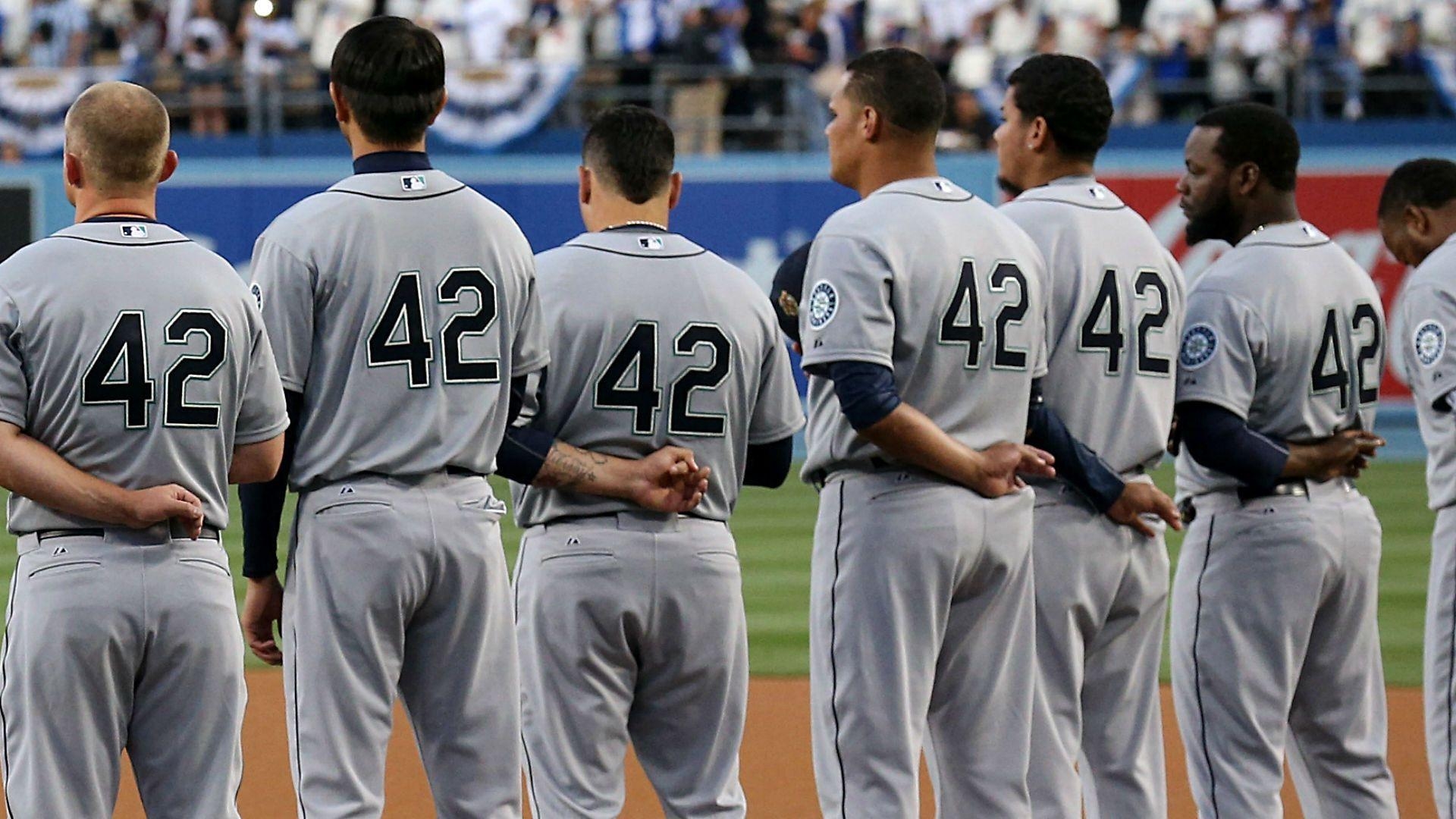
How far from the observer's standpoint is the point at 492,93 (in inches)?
690

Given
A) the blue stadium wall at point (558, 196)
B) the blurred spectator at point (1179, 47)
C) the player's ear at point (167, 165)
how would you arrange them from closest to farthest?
1. the player's ear at point (167, 165)
2. the blue stadium wall at point (558, 196)
3. the blurred spectator at point (1179, 47)

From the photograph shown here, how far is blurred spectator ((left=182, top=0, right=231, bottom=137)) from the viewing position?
1795 cm

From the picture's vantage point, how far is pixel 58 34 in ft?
62.8

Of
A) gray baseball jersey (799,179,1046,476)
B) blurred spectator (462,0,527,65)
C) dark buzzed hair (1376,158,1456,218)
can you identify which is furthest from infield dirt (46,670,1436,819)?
blurred spectator (462,0,527,65)

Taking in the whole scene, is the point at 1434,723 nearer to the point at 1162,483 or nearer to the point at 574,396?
the point at 574,396

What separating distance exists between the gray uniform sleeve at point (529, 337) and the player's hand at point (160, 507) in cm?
79

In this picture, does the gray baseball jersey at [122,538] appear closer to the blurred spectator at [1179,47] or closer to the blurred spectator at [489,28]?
the blurred spectator at [1179,47]

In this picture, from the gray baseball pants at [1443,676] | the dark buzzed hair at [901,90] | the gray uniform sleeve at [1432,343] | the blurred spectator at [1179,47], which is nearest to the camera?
the dark buzzed hair at [901,90]

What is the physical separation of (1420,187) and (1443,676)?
1423mm

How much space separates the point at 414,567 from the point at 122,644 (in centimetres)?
61

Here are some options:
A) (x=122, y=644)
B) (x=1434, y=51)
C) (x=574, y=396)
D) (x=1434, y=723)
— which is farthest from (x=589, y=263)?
(x=1434, y=51)

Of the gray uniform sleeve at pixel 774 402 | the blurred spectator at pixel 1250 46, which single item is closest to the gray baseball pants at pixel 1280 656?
the gray uniform sleeve at pixel 774 402

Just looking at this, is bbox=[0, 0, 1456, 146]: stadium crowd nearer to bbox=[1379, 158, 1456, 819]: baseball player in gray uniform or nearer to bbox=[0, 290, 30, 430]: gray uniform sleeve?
bbox=[1379, 158, 1456, 819]: baseball player in gray uniform

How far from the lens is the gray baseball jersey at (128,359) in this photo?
3.57 meters
